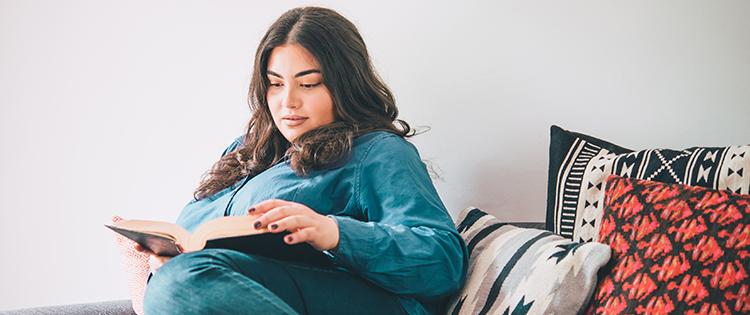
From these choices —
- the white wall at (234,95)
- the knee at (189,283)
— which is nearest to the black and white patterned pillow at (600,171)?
the white wall at (234,95)

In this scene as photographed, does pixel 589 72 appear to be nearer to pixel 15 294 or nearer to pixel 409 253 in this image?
pixel 409 253

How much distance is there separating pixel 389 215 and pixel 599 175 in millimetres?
372

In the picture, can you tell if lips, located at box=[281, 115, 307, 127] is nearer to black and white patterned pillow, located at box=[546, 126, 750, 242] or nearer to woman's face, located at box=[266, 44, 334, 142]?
woman's face, located at box=[266, 44, 334, 142]

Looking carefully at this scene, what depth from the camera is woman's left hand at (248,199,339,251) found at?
1.45 meters

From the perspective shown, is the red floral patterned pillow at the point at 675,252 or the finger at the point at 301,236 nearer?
the red floral patterned pillow at the point at 675,252

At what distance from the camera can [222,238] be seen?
146cm

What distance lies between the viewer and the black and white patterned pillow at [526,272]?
1.51m

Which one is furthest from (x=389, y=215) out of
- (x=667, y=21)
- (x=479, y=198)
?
(x=667, y=21)

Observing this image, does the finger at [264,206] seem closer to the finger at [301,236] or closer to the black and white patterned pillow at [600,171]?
the finger at [301,236]

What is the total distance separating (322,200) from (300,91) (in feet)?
0.80

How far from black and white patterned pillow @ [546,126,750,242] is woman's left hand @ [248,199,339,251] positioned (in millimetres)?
452

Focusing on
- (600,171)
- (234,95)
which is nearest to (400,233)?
(600,171)

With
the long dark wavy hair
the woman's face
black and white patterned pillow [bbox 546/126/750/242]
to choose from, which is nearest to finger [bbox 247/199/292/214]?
the long dark wavy hair

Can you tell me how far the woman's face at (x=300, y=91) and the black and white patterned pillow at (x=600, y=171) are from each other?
45 cm
